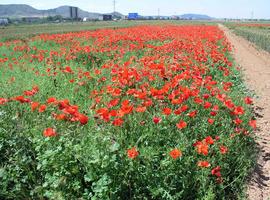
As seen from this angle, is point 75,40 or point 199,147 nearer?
point 199,147

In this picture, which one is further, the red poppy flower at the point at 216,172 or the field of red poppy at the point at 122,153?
the red poppy flower at the point at 216,172

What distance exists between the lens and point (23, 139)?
3.87 metres

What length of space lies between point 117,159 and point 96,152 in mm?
249

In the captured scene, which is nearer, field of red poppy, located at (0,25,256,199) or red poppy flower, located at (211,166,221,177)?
field of red poppy, located at (0,25,256,199)

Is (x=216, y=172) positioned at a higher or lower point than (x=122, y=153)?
lower

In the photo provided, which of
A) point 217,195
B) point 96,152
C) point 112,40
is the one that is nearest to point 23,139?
point 96,152

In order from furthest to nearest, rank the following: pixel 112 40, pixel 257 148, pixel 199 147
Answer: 1. pixel 112 40
2. pixel 257 148
3. pixel 199 147

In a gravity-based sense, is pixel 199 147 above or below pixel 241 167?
above

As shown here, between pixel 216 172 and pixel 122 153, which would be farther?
pixel 216 172

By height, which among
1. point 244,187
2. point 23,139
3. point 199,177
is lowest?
point 244,187

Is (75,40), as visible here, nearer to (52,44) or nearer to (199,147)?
(52,44)

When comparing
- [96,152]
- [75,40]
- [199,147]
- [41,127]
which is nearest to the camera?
[96,152]

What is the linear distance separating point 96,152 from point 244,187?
1.90m

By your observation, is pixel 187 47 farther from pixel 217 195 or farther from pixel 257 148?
pixel 217 195
